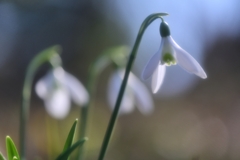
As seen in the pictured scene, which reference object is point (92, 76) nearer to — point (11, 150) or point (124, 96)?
point (124, 96)

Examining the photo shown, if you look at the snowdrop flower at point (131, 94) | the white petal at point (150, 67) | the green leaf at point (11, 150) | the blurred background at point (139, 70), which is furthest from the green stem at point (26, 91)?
the blurred background at point (139, 70)

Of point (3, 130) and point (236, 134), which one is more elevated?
point (3, 130)

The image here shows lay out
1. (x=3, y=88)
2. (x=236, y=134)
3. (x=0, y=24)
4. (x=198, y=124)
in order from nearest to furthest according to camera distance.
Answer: (x=236, y=134)
(x=198, y=124)
(x=3, y=88)
(x=0, y=24)

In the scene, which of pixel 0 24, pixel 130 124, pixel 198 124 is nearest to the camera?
pixel 198 124

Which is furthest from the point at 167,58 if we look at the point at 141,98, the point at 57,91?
the point at 57,91

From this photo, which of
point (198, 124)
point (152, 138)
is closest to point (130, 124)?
point (152, 138)

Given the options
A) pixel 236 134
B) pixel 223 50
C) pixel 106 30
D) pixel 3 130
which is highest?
pixel 106 30

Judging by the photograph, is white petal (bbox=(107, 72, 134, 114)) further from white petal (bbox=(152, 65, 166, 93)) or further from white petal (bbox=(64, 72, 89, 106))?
white petal (bbox=(152, 65, 166, 93))

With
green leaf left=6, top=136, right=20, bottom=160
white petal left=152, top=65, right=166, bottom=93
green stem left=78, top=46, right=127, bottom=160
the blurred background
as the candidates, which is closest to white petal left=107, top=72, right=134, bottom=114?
green stem left=78, top=46, right=127, bottom=160

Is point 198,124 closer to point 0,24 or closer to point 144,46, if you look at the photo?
point 144,46
